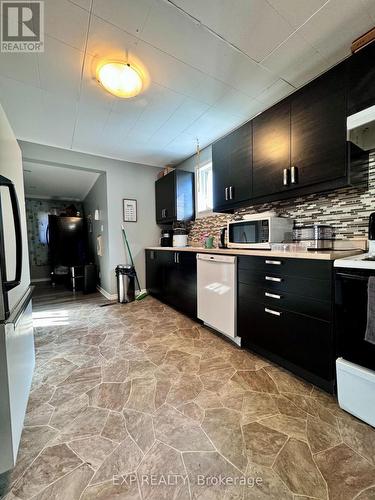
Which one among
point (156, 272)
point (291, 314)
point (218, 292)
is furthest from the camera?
point (156, 272)

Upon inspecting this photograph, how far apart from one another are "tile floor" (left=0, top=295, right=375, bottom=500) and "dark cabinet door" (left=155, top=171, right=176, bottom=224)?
2355 mm

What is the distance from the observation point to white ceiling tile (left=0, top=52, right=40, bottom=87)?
1580 mm

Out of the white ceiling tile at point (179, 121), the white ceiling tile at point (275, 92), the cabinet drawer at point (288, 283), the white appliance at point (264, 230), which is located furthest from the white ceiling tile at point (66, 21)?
the cabinet drawer at point (288, 283)

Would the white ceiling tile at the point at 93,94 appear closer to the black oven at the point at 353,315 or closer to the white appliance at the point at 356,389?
the black oven at the point at 353,315

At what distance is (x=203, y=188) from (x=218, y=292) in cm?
204

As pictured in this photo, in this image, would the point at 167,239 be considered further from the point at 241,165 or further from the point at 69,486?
the point at 69,486

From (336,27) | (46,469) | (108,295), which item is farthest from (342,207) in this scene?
(108,295)

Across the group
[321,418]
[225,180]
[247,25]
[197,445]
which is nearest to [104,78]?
[247,25]

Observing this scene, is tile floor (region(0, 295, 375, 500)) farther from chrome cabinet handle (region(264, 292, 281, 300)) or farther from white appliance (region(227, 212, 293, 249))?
white appliance (region(227, 212, 293, 249))

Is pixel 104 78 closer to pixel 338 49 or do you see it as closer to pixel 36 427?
pixel 338 49

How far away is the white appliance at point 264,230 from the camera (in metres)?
1.93

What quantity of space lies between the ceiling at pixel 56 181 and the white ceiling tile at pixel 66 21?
245 centimetres

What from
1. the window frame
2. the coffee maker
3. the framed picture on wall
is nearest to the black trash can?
the coffee maker

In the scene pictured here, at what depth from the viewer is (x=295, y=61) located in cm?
165
